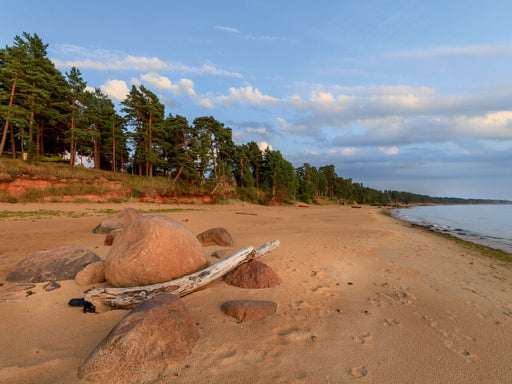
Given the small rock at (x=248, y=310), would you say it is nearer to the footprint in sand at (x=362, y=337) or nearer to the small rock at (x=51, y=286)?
the footprint in sand at (x=362, y=337)

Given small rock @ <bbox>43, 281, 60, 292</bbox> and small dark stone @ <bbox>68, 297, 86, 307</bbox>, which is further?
small rock @ <bbox>43, 281, 60, 292</bbox>

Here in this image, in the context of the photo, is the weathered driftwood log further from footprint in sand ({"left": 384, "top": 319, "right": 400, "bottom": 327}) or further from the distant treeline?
the distant treeline

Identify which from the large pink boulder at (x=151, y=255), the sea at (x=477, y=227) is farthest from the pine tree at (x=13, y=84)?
the sea at (x=477, y=227)

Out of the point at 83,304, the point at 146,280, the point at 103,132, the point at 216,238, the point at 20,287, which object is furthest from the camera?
the point at 103,132

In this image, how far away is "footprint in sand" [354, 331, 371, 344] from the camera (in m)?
3.09

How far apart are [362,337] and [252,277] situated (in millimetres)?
2464

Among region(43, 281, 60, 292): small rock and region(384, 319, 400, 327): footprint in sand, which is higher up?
region(43, 281, 60, 292): small rock

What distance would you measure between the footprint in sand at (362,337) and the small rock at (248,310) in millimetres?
1288

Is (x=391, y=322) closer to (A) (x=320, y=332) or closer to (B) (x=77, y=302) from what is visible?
(A) (x=320, y=332)

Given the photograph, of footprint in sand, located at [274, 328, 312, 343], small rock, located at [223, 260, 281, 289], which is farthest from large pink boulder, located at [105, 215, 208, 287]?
footprint in sand, located at [274, 328, 312, 343]

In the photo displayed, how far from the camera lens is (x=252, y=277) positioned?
16.6 feet

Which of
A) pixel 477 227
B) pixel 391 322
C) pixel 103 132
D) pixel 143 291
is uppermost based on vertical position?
pixel 103 132

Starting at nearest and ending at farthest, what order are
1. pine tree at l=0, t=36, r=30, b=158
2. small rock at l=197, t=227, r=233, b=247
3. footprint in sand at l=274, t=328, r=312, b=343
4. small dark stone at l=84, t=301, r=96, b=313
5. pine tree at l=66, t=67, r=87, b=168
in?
footprint in sand at l=274, t=328, r=312, b=343 → small dark stone at l=84, t=301, r=96, b=313 → small rock at l=197, t=227, r=233, b=247 → pine tree at l=0, t=36, r=30, b=158 → pine tree at l=66, t=67, r=87, b=168

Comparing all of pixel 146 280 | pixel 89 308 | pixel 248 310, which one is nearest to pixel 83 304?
pixel 89 308
